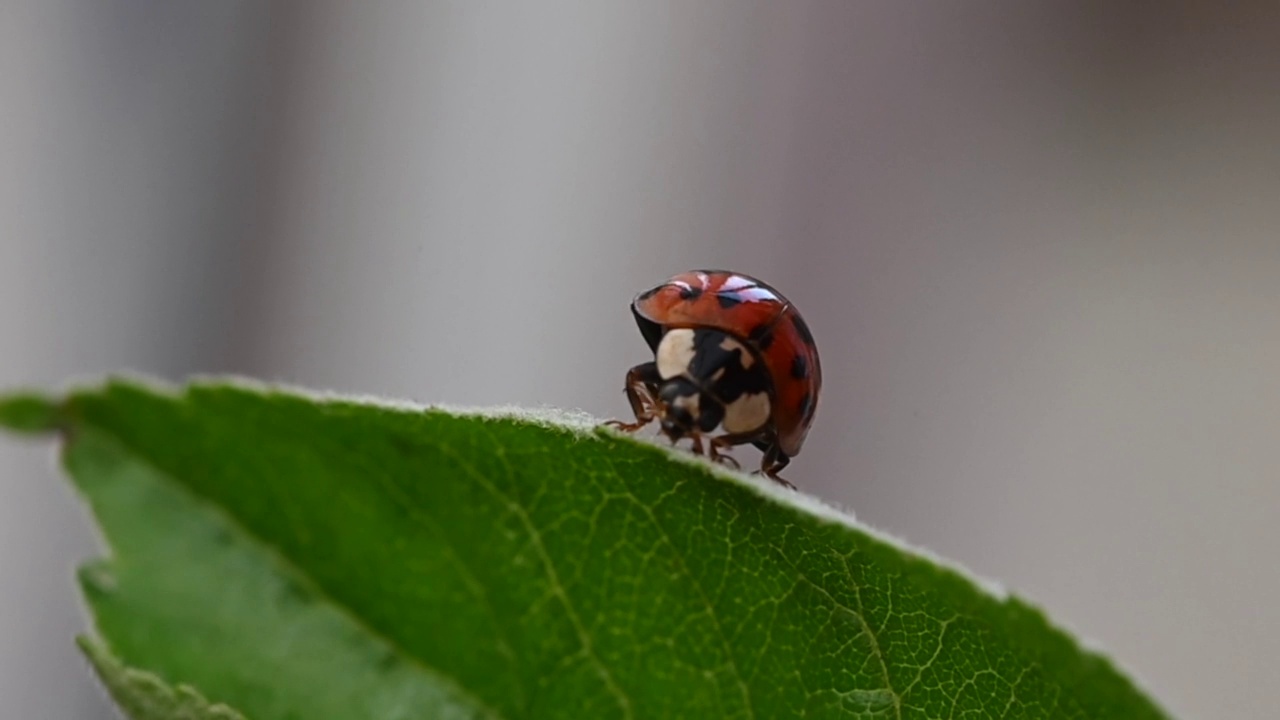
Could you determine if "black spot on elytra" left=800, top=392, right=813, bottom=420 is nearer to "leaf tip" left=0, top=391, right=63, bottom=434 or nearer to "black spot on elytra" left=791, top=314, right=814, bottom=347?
"black spot on elytra" left=791, top=314, right=814, bottom=347

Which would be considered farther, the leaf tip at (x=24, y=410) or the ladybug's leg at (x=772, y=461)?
the ladybug's leg at (x=772, y=461)

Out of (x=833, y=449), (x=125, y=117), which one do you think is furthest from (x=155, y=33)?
(x=833, y=449)

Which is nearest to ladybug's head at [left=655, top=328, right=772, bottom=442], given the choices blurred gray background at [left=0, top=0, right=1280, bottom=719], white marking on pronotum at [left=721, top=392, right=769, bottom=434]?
white marking on pronotum at [left=721, top=392, right=769, bottom=434]

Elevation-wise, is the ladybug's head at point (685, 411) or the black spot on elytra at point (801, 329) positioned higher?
the black spot on elytra at point (801, 329)

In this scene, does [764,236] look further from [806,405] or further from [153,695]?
[153,695]

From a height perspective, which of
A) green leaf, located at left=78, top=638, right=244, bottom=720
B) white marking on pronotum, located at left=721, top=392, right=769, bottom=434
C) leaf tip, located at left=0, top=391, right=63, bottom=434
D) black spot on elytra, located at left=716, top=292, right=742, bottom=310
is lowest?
green leaf, located at left=78, top=638, right=244, bottom=720

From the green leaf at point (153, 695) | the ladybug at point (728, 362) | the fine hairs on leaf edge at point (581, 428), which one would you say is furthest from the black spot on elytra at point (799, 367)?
the green leaf at point (153, 695)

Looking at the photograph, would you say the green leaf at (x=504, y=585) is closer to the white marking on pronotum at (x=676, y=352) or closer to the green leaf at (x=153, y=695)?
the green leaf at (x=153, y=695)

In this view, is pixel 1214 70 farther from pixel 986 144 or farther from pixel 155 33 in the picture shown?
pixel 155 33
